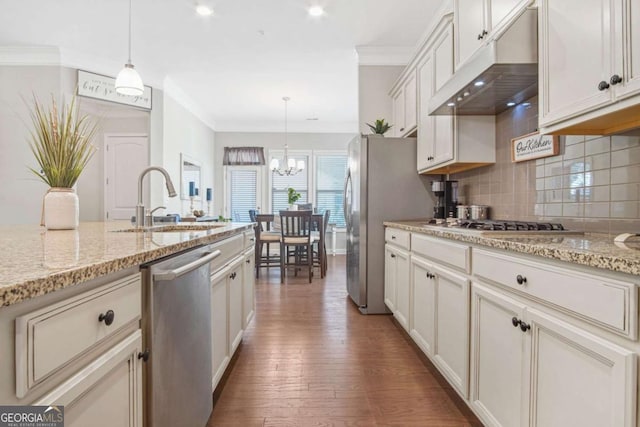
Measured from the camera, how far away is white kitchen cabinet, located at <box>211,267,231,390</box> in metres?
1.64

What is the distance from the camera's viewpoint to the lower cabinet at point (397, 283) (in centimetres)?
250

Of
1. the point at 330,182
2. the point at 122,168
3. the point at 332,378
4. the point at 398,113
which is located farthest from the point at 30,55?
the point at 330,182

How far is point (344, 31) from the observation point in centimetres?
372

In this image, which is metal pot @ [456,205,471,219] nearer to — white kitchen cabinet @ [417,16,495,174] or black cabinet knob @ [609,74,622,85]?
white kitchen cabinet @ [417,16,495,174]

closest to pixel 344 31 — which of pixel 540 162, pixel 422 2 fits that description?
pixel 422 2

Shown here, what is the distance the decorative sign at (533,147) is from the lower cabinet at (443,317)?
840 mm

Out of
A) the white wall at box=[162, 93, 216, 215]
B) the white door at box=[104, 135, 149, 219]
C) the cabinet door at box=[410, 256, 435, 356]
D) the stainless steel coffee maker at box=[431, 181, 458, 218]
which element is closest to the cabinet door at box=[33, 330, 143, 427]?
the cabinet door at box=[410, 256, 435, 356]

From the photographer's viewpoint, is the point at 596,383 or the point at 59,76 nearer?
the point at 596,383

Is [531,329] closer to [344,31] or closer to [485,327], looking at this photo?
[485,327]

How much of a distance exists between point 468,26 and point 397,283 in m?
1.86

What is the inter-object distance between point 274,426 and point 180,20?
374 cm

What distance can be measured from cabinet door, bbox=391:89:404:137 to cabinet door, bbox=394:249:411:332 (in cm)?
167

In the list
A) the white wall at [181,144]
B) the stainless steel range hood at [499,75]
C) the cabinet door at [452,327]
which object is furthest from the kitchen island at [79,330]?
the white wall at [181,144]

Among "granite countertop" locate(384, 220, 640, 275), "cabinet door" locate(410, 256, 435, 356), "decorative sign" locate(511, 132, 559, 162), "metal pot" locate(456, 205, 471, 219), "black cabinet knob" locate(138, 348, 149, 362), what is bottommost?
"cabinet door" locate(410, 256, 435, 356)
